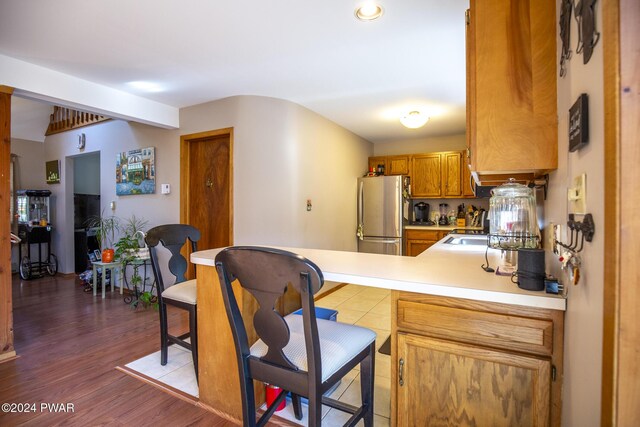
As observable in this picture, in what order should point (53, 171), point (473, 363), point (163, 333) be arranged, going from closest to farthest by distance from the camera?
point (473, 363)
point (163, 333)
point (53, 171)

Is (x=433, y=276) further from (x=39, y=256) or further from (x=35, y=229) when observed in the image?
(x=39, y=256)

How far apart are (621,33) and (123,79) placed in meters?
3.57

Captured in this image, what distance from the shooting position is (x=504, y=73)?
1169 mm

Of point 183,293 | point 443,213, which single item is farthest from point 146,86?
point 443,213

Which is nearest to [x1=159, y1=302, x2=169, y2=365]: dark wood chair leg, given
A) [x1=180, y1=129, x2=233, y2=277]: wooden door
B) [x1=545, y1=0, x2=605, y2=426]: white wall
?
[x1=180, y1=129, x2=233, y2=277]: wooden door

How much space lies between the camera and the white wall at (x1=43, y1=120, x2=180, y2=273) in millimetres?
3881

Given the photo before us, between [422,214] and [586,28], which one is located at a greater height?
[586,28]

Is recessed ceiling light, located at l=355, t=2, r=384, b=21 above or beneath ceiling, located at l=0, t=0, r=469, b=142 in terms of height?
beneath

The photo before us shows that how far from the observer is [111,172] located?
14.8 ft

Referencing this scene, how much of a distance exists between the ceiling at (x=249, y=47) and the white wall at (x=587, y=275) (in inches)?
55.4

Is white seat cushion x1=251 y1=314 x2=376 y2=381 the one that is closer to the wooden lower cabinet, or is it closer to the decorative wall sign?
the wooden lower cabinet

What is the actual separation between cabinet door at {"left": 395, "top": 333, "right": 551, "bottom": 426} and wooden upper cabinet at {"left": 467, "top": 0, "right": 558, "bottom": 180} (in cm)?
71

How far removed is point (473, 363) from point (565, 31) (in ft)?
3.75

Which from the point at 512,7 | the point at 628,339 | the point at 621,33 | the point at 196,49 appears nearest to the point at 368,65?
the point at 196,49
